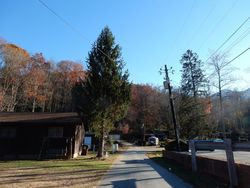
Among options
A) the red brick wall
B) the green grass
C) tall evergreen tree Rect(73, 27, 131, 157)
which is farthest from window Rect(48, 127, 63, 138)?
the red brick wall

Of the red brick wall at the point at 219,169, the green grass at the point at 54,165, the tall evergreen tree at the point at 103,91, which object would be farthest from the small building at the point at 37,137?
the red brick wall at the point at 219,169

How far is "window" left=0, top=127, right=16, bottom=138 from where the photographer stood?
90.8ft

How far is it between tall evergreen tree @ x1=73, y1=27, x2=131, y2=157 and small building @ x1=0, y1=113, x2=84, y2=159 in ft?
5.66

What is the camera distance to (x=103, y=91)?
2852cm

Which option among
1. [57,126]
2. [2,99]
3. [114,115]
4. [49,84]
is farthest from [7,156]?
[49,84]

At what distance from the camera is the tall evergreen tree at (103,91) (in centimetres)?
2809

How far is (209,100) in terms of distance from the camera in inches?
2169

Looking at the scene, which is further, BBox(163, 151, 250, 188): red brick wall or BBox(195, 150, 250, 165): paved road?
BBox(195, 150, 250, 165): paved road

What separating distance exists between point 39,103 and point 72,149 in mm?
34937

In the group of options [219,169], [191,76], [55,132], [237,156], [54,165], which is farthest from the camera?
[191,76]

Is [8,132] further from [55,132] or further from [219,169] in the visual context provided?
[219,169]

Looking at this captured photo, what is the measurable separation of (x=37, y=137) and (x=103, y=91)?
25.0 feet

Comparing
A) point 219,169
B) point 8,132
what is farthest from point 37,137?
point 219,169

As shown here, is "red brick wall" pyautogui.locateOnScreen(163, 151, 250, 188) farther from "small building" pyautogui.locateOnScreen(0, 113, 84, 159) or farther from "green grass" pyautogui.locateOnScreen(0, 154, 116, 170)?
"small building" pyautogui.locateOnScreen(0, 113, 84, 159)
